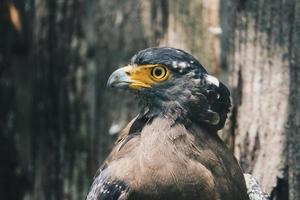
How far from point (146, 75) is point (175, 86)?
19 centimetres

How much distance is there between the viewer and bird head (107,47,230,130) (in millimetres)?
6273

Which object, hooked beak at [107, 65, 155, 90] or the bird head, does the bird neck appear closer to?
the bird head

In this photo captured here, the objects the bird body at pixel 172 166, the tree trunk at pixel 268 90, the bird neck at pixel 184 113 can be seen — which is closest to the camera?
the bird body at pixel 172 166

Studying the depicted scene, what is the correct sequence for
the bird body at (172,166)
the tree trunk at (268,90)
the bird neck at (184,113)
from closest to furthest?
1. the bird body at (172,166)
2. the tree trunk at (268,90)
3. the bird neck at (184,113)

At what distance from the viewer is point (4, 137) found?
28.0ft

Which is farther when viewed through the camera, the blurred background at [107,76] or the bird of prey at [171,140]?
the blurred background at [107,76]

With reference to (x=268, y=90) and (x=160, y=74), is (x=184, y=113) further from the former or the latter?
(x=268, y=90)

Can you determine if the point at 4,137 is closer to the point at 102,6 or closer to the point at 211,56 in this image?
the point at 102,6

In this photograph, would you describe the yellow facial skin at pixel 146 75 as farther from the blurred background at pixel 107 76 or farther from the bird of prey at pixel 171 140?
the blurred background at pixel 107 76

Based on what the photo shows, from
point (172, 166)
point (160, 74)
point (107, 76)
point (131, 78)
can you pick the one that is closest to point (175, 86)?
point (160, 74)

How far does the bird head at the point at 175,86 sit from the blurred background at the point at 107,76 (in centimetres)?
19

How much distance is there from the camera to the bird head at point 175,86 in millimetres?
Answer: 6273

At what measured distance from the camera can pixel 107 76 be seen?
23.5 ft

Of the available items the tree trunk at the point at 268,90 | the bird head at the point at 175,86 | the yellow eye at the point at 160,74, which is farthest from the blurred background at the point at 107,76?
the yellow eye at the point at 160,74
